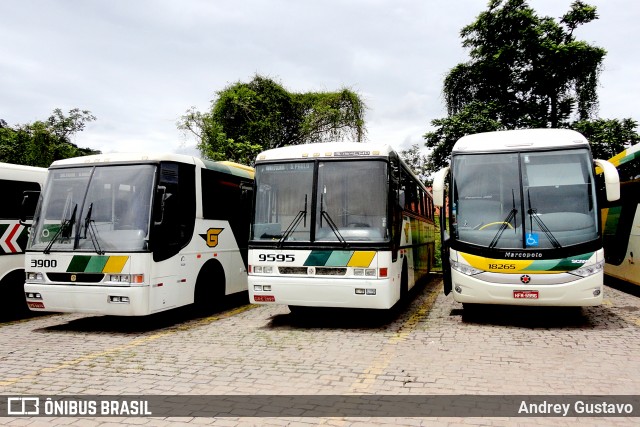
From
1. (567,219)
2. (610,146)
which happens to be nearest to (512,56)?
(610,146)

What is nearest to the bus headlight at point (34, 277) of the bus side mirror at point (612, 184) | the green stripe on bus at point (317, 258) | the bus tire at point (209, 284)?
the bus tire at point (209, 284)

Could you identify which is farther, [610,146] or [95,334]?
[610,146]

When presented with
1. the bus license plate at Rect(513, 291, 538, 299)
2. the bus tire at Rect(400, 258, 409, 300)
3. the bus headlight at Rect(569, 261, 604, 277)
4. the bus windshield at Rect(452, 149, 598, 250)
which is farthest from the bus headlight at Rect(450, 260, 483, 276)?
the bus headlight at Rect(569, 261, 604, 277)

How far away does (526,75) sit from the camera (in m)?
24.6

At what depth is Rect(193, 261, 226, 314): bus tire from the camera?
33.3ft

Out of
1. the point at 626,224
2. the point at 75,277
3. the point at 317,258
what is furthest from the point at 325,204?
the point at 626,224

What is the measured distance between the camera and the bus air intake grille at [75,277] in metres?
8.46

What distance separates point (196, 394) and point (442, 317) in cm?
593

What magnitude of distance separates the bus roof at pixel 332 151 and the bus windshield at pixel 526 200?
1.62m

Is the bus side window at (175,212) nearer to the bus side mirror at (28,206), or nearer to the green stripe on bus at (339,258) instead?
the bus side mirror at (28,206)

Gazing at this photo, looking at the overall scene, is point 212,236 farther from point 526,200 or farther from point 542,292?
point 542,292

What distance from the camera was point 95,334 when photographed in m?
8.80

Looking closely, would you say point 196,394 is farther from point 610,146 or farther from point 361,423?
point 610,146

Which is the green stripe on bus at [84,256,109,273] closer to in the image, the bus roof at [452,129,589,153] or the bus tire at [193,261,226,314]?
the bus tire at [193,261,226,314]
